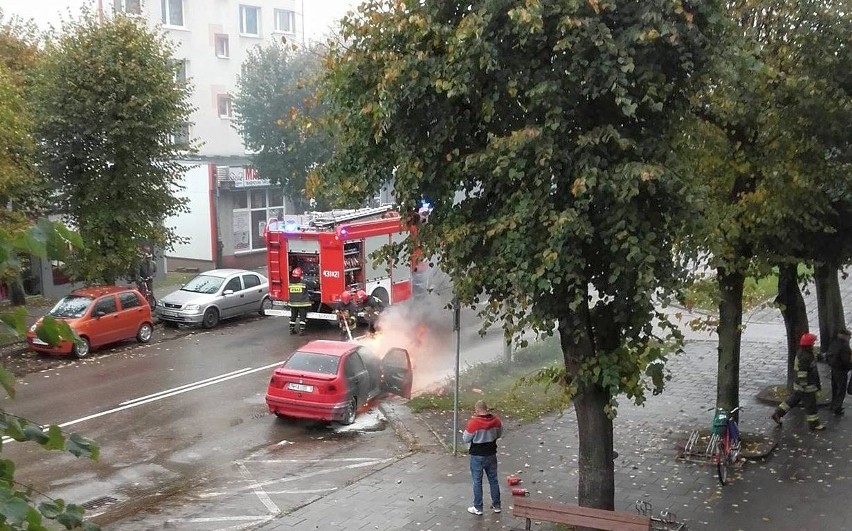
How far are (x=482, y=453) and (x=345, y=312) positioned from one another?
39.7ft

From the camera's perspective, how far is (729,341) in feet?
43.5

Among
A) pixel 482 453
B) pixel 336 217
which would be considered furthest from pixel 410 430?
pixel 336 217

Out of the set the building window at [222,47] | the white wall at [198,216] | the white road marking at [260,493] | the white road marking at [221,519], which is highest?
the building window at [222,47]

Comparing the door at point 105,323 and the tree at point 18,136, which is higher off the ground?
the tree at point 18,136

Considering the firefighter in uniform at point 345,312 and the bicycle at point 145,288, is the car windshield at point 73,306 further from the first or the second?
the firefighter in uniform at point 345,312

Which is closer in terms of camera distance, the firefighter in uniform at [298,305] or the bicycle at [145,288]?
the firefighter in uniform at [298,305]

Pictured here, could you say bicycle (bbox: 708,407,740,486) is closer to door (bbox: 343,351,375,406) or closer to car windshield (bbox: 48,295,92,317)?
door (bbox: 343,351,375,406)

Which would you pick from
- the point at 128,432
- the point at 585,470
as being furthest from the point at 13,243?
the point at 128,432

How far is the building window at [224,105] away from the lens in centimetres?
3956

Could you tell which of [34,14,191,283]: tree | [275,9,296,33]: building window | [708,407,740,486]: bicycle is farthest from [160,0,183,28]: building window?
[708,407,740,486]: bicycle

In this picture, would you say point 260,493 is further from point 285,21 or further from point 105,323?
point 285,21

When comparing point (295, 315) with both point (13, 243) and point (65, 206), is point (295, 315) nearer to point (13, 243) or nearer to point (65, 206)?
point (65, 206)

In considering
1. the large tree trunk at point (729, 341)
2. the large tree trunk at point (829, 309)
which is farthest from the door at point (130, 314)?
the large tree trunk at point (829, 309)

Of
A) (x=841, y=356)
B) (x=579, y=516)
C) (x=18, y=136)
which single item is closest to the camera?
(x=579, y=516)
